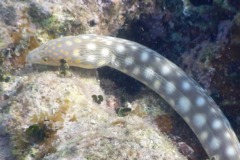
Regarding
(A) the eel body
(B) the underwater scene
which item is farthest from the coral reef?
(A) the eel body

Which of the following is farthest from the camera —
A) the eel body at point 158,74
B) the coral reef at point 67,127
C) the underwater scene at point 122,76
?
the eel body at point 158,74

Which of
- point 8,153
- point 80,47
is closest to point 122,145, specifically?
point 8,153

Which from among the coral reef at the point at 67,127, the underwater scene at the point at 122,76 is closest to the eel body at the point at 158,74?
the underwater scene at the point at 122,76

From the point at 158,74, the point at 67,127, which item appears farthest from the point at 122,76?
the point at 67,127

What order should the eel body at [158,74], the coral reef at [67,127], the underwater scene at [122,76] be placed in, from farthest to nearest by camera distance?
the eel body at [158,74] < the underwater scene at [122,76] < the coral reef at [67,127]

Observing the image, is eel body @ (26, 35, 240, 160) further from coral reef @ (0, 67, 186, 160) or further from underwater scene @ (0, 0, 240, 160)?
coral reef @ (0, 67, 186, 160)

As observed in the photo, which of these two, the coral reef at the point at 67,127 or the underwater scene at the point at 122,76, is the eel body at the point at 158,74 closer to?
the underwater scene at the point at 122,76
